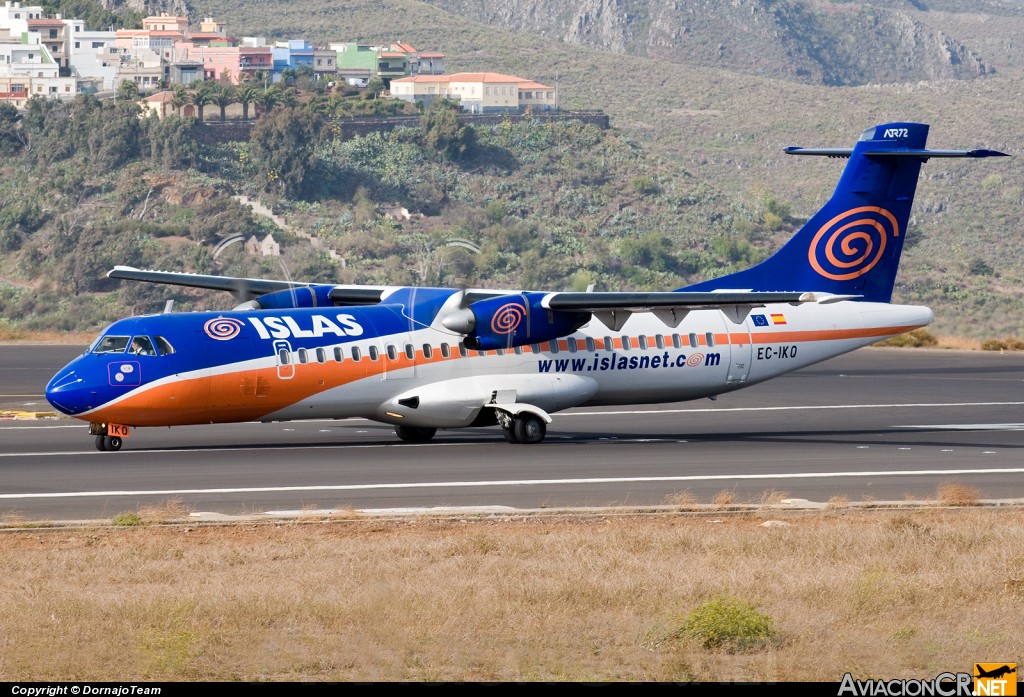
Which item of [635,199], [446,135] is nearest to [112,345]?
[635,199]

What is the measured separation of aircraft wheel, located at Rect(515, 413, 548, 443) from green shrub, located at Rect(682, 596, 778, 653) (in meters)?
16.2

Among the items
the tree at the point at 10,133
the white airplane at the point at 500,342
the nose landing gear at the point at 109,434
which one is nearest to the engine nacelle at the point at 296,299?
the white airplane at the point at 500,342

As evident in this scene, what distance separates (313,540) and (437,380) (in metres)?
10.9

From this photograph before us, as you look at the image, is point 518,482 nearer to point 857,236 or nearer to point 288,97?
point 857,236

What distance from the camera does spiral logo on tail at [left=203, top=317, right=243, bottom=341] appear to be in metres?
27.5

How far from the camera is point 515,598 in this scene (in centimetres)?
1514

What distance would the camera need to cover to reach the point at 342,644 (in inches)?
521

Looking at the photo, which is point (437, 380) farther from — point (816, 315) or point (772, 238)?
point (772, 238)

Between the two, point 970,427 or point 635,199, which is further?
point 635,199

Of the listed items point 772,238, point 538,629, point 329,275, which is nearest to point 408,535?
point 538,629

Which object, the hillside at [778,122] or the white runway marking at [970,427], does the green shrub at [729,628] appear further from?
the hillside at [778,122]

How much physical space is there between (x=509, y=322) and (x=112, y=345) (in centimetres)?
752

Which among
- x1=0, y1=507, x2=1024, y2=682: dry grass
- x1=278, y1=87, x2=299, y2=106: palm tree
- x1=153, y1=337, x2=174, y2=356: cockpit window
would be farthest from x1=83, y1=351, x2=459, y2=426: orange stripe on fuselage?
x1=278, y1=87, x2=299, y2=106: palm tree

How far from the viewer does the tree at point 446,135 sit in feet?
405
